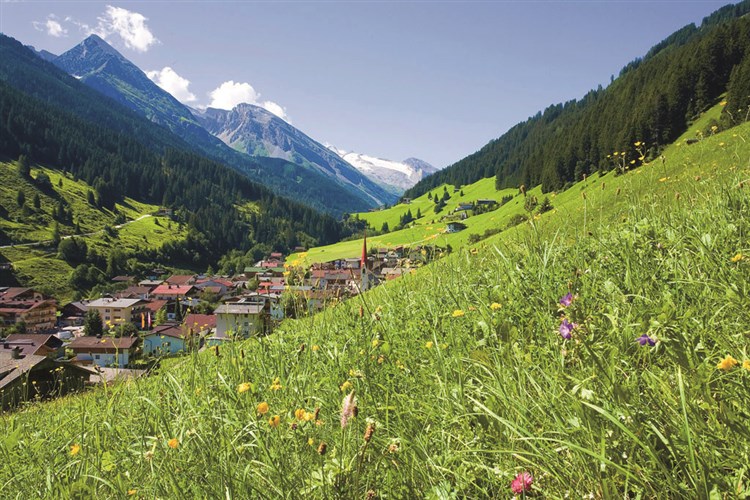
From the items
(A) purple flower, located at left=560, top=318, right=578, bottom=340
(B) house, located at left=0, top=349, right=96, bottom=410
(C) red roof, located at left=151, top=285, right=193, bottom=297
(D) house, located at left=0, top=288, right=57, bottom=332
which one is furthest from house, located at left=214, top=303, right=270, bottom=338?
(C) red roof, located at left=151, top=285, right=193, bottom=297

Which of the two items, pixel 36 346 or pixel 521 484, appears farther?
pixel 36 346

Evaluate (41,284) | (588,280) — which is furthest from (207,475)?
(41,284)

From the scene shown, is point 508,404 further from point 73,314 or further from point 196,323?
point 73,314

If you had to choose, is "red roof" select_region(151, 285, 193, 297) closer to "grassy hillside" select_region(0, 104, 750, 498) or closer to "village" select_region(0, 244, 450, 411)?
"village" select_region(0, 244, 450, 411)

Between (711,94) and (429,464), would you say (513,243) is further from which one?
(711,94)

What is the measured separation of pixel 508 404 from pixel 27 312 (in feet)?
403

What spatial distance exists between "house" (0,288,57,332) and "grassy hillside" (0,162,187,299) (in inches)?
620

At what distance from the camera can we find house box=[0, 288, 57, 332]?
304 ft

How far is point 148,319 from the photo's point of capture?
14.7ft

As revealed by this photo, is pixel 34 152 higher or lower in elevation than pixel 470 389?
higher

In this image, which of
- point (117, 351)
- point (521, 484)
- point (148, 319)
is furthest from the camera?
point (148, 319)

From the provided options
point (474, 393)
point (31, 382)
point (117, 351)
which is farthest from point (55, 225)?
point (474, 393)

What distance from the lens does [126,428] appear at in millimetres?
3596

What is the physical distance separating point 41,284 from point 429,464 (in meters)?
153
